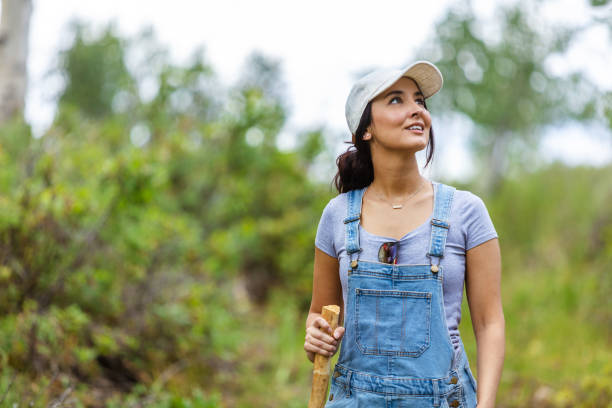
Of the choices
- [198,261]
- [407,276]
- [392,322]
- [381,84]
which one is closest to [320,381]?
[392,322]

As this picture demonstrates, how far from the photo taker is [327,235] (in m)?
2.30

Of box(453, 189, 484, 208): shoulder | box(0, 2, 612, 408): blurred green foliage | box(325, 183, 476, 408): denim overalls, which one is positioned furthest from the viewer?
box(0, 2, 612, 408): blurred green foliage

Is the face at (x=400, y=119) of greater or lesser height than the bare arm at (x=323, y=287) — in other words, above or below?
above

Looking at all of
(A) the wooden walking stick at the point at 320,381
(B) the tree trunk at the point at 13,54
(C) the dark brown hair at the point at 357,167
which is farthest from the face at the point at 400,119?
(B) the tree trunk at the point at 13,54

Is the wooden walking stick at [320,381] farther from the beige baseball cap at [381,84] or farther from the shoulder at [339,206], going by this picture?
the beige baseball cap at [381,84]

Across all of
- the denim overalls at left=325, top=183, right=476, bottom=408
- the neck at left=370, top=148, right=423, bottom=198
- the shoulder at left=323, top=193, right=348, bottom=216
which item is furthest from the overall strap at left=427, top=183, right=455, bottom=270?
the shoulder at left=323, top=193, right=348, bottom=216

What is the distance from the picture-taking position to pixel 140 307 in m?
4.96

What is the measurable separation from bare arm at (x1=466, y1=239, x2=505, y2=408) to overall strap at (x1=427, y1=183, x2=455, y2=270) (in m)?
0.12

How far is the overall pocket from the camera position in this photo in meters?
2.01

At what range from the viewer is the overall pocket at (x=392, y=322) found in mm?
2008

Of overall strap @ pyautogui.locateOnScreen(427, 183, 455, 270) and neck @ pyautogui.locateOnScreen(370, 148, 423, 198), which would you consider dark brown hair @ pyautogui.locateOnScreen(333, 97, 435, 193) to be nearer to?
neck @ pyautogui.locateOnScreen(370, 148, 423, 198)

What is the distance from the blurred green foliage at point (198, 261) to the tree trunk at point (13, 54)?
50 centimetres

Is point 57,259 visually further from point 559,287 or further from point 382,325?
point 559,287

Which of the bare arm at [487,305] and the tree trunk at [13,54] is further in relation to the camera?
the tree trunk at [13,54]
